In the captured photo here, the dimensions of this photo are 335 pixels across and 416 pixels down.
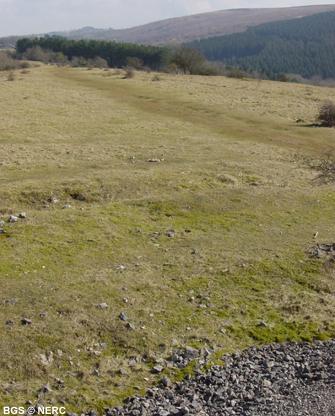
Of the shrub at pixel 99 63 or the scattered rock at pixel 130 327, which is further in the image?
the shrub at pixel 99 63

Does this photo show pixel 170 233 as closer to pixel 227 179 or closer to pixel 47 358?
pixel 227 179

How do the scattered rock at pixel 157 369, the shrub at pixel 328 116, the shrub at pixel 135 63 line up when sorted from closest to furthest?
the scattered rock at pixel 157 369
the shrub at pixel 328 116
the shrub at pixel 135 63

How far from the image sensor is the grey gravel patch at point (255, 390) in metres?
9.58

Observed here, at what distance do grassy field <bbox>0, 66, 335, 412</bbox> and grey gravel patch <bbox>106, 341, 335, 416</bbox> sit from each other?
18.3 inches

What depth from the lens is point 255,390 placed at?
10195 millimetres

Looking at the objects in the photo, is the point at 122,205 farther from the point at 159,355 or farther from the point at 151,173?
the point at 159,355

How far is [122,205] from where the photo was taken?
19.9 metres

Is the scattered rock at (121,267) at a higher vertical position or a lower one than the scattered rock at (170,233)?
lower

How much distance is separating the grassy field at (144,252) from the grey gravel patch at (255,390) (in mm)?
464

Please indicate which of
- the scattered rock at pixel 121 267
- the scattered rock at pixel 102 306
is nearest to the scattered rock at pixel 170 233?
the scattered rock at pixel 121 267

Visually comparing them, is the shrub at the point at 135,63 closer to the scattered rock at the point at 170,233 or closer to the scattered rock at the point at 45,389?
the scattered rock at the point at 170,233

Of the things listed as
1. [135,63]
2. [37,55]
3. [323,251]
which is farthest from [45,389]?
[37,55]

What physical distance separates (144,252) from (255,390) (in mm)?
6668

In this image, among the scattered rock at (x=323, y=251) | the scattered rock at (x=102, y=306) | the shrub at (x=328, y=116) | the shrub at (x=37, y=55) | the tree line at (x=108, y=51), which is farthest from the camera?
the shrub at (x=37, y=55)
